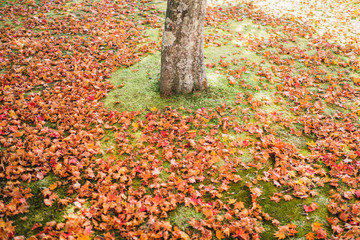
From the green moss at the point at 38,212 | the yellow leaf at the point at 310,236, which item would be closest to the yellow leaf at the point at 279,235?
the yellow leaf at the point at 310,236

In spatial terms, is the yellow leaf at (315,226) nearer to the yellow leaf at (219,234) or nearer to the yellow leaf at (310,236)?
the yellow leaf at (310,236)

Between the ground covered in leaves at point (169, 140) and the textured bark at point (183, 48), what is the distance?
31 centimetres

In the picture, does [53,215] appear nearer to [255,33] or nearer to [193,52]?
[193,52]

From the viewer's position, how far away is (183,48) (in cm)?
426

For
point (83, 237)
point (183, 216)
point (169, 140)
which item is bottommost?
point (83, 237)

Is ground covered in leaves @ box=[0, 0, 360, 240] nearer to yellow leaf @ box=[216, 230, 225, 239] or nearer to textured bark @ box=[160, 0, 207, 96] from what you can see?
yellow leaf @ box=[216, 230, 225, 239]

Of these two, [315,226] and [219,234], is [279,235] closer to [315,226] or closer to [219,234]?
[315,226]

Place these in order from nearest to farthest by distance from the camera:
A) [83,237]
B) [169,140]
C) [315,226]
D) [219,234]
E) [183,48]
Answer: [83,237]
[219,234]
[315,226]
[169,140]
[183,48]

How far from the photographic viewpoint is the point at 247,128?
13.6 feet

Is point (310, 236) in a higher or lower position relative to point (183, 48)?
lower

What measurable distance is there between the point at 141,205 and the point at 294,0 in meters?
12.7

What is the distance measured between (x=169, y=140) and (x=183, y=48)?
188 cm

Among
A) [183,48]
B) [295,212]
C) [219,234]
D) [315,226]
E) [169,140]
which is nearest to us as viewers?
[219,234]

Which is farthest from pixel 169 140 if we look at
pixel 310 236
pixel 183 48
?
pixel 310 236
